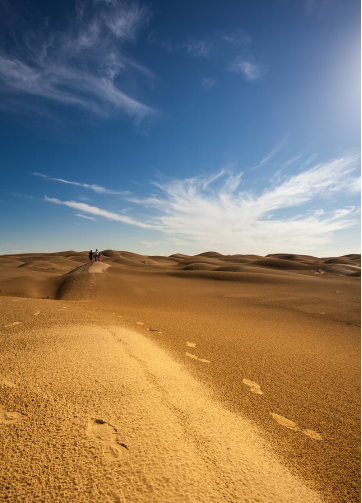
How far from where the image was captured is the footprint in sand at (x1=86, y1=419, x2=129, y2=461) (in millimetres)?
1626

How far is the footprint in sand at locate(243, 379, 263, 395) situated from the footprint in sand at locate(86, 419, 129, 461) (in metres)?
2.30

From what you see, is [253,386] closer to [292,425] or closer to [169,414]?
[292,425]

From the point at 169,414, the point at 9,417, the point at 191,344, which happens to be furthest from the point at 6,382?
the point at 191,344

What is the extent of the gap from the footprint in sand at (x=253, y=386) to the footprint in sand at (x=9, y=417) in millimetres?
2874

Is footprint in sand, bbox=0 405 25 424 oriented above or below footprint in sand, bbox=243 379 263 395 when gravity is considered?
above

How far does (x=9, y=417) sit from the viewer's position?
184 cm

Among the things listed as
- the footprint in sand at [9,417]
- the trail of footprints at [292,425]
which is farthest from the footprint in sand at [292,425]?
the footprint in sand at [9,417]

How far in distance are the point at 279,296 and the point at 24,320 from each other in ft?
36.3

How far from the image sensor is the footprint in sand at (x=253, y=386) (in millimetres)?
3374

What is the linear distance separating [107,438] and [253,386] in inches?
99.0

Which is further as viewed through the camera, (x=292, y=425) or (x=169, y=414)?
(x=292, y=425)

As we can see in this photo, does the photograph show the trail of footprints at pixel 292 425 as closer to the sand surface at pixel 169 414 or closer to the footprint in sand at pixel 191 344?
the sand surface at pixel 169 414

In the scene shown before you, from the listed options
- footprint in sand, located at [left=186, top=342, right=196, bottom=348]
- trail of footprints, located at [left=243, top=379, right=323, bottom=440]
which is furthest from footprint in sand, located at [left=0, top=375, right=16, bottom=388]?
footprint in sand, located at [left=186, top=342, right=196, bottom=348]

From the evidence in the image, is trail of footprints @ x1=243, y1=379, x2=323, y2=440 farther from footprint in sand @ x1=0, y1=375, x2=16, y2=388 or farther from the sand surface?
footprint in sand @ x1=0, y1=375, x2=16, y2=388
